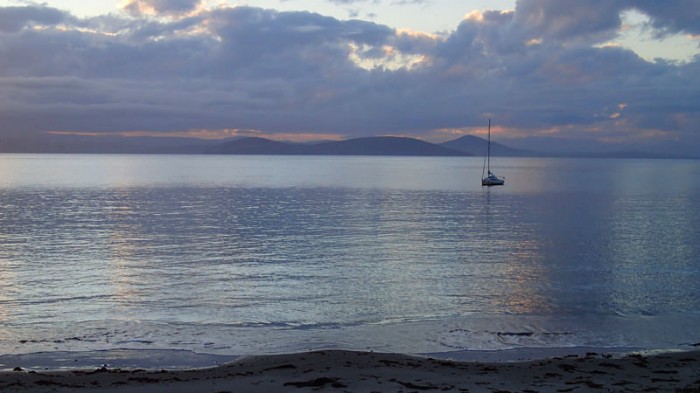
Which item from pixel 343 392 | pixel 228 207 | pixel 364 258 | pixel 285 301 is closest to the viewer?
pixel 343 392

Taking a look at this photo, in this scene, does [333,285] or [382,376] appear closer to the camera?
[382,376]

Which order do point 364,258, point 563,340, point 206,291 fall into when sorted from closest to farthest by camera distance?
point 563,340 < point 206,291 < point 364,258

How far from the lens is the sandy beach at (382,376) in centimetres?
1422

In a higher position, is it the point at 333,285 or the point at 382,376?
the point at 382,376

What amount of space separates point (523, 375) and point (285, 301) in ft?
41.1

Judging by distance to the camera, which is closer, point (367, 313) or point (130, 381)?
point (130, 381)

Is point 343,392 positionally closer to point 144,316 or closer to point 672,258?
point 144,316

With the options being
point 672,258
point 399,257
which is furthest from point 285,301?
point 672,258

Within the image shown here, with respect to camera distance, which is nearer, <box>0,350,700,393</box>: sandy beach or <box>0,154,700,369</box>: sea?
<box>0,350,700,393</box>: sandy beach

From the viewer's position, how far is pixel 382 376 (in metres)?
15.1

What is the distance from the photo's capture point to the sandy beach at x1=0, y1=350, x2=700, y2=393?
14.2 meters

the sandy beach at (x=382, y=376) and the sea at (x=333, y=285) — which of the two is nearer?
the sandy beach at (x=382, y=376)

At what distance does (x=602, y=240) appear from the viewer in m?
46.6

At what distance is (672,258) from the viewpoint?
3831 cm
